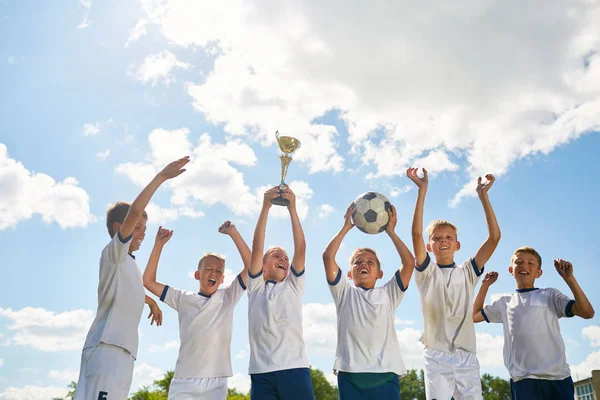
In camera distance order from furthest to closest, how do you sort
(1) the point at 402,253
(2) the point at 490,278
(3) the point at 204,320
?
(2) the point at 490,278, (3) the point at 204,320, (1) the point at 402,253

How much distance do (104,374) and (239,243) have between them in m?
2.69

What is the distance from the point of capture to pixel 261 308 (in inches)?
257

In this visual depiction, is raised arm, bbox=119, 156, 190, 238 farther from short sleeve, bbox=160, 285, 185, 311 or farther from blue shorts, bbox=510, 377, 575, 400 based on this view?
blue shorts, bbox=510, 377, 575, 400

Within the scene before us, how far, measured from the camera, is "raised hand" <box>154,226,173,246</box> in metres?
7.42

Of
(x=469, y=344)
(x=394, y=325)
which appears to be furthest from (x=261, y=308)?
(x=469, y=344)

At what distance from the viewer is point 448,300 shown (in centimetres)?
660

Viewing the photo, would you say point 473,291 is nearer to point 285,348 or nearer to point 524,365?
point 524,365

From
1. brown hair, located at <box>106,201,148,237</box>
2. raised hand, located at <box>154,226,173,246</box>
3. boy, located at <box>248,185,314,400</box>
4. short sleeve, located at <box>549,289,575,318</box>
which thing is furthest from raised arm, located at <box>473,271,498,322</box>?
brown hair, located at <box>106,201,148,237</box>

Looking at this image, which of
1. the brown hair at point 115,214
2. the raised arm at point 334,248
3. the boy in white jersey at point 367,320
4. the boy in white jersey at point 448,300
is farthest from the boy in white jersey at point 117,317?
the boy in white jersey at point 448,300

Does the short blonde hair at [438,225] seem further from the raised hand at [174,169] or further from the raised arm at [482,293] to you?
the raised hand at [174,169]

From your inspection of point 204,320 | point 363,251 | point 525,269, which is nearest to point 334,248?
point 363,251

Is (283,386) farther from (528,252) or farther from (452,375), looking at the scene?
(528,252)

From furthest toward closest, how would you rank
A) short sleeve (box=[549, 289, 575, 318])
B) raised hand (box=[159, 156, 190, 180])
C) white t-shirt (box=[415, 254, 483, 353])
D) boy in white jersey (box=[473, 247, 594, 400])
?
short sleeve (box=[549, 289, 575, 318])
boy in white jersey (box=[473, 247, 594, 400])
white t-shirt (box=[415, 254, 483, 353])
raised hand (box=[159, 156, 190, 180])

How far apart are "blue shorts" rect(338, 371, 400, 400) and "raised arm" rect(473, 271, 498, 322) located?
229cm
